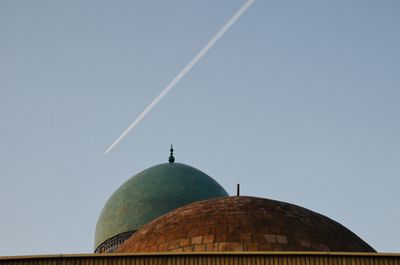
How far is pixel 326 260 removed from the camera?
18594 mm

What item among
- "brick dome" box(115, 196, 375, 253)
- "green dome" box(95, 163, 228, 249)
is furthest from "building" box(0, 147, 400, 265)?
"green dome" box(95, 163, 228, 249)

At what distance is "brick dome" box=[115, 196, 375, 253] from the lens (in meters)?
21.4

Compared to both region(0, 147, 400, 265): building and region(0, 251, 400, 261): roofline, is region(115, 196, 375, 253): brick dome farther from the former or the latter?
region(0, 251, 400, 261): roofline

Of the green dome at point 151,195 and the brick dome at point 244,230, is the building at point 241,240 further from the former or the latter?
the green dome at point 151,195

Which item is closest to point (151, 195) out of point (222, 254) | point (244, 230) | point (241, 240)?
point (244, 230)

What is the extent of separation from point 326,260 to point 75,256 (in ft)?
20.8

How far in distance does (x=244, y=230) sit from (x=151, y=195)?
54.3 ft

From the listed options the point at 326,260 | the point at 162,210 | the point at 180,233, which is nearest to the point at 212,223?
the point at 180,233

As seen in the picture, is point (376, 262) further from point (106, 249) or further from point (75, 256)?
point (106, 249)

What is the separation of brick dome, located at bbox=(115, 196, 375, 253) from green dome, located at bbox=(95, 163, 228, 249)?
13.0m

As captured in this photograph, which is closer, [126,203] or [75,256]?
[75,256]

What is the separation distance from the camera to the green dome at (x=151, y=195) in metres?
37.3

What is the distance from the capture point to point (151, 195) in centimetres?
3794

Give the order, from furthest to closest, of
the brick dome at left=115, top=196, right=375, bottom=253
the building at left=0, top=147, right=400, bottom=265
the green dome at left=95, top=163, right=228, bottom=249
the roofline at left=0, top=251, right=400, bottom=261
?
1. the green dome at left=95, top=163, right=228, bottom=249
2. the brick dome at left=115, top=196, right=375, bottom=253
3. the building at left=0, top=147, right=400, bottom=265
4. the roofline at left=0, top=251, right=400, bottom=261
